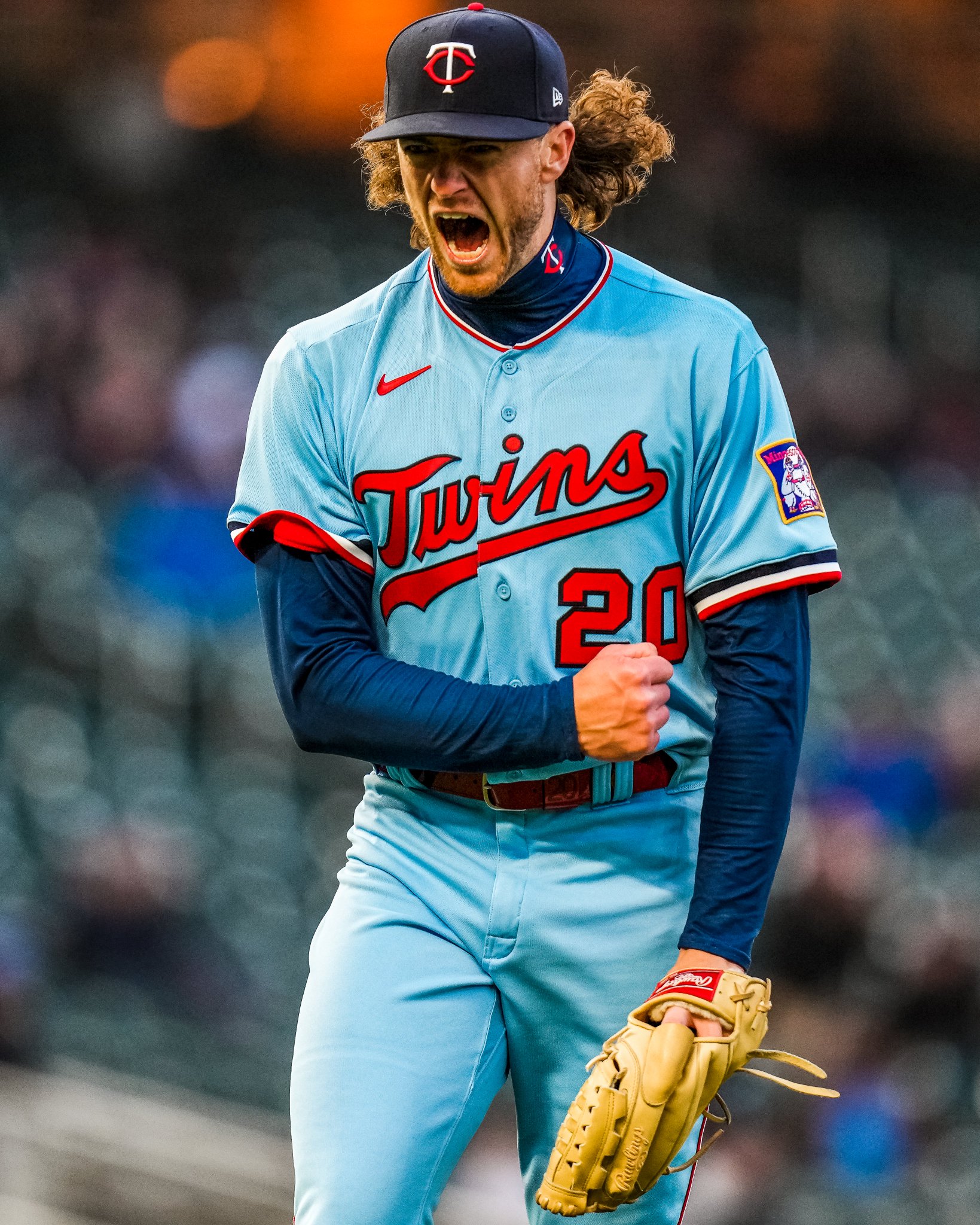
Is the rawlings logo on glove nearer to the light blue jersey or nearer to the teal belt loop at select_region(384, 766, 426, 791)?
the light blue jersey

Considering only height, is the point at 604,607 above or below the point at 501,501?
below

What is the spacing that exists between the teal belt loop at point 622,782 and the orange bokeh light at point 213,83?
9.96 ft

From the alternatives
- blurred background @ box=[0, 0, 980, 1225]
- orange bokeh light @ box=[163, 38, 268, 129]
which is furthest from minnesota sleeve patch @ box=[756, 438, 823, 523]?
orange bokeh light @ box=[163, 38, 268, 129]

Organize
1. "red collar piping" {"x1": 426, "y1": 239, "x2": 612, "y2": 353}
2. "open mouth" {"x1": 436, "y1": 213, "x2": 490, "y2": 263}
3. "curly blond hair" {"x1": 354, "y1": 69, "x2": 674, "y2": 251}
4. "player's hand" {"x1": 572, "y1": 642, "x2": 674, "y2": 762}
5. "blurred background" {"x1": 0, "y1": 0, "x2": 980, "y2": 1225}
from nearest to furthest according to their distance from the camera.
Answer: "player's hand" {"x1": 572, "y1": 642, "x2": 674, "y2": 762}
"open mouth" {"x1": 436, "y1": 213, "x2": 490, "y2": 263}
"red collar piping" {"x1": 426, "y1": 239, "x2": 612, "y2": 353}
"curly blond hair" {"x1": 354, "y1": 69, "x2": 674, "y2": 251}
"blurred background" {"x1": 0, "y1": 0, "x2": 980, "y2": 1225}

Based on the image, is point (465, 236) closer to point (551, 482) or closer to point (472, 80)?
point (472, 80)

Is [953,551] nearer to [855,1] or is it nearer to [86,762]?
[855,1]

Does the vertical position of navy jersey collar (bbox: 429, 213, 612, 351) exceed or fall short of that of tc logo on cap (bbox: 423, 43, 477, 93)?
it falls short

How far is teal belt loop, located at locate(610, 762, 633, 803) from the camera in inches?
73.5

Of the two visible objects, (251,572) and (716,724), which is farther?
(251,572)

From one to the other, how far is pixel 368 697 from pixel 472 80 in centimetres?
71

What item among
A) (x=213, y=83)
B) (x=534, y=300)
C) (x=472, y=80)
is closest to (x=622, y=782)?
(x=534, y=300)

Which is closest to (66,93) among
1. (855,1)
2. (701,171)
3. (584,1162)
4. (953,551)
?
(701,171)

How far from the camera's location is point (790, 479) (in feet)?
6.01

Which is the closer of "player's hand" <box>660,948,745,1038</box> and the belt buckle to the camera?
"player's hand" <box>660,948,745,1038</box>
